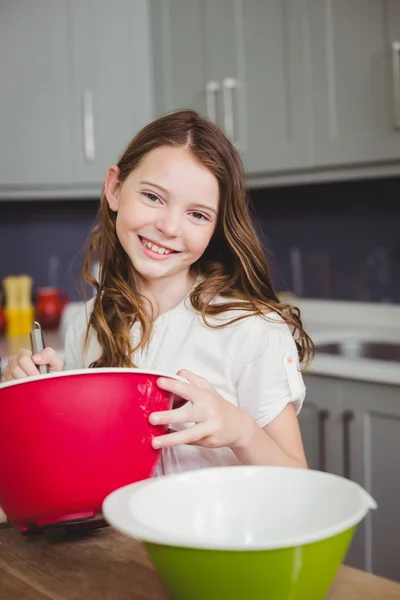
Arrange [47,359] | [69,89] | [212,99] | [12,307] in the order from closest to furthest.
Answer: [47,359]
[212,99]
[69,89]
[12,307]

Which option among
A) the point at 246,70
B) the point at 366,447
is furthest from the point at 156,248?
the point at 246,70

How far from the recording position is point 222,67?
2.82 meters

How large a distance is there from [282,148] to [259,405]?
1.64m

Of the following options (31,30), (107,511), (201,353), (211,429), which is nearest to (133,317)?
(201,353)

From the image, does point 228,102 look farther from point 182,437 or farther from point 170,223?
point 182,437

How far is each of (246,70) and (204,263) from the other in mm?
1572

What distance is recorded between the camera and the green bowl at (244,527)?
62cm

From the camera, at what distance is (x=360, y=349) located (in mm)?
2650

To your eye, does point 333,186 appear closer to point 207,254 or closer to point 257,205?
point 257,205

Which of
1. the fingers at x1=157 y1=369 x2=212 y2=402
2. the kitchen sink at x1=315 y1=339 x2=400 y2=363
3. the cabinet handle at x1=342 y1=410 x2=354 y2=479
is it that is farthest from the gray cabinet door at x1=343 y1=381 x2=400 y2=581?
the fingers at x1=157 y1=369 x2=212 y2=402

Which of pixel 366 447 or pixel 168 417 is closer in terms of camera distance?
pixel 168 417

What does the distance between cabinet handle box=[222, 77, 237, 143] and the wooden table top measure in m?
2.04

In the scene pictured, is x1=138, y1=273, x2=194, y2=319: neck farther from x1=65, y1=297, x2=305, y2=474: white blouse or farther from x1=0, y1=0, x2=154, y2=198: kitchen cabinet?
x1=0, y1=0, x2=154, y2=198: kitchen cabinet

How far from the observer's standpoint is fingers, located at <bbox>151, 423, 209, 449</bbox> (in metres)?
0.85
